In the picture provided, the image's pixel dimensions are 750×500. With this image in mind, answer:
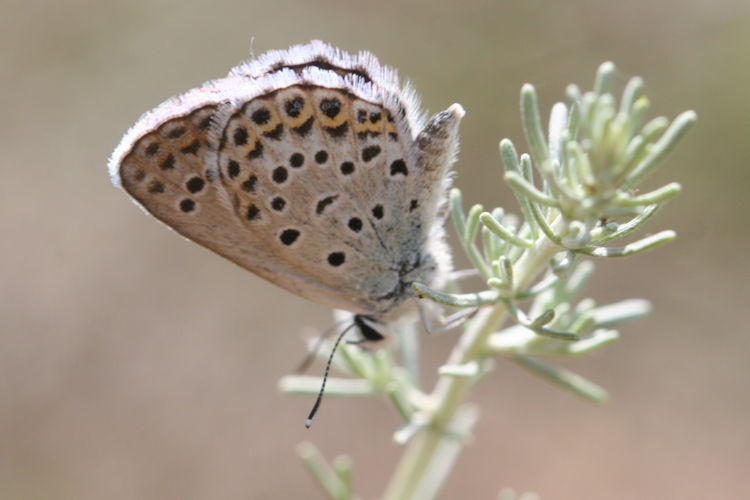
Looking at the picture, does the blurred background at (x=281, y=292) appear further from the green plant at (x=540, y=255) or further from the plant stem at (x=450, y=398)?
the plant stem at (x=450, y=398)

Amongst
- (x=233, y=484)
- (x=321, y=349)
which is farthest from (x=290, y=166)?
(x=233, y=484)

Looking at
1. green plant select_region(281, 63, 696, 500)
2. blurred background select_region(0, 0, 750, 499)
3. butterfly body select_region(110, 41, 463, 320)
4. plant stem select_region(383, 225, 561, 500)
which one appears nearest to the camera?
green plant select_region(281, 63, 696, 500)

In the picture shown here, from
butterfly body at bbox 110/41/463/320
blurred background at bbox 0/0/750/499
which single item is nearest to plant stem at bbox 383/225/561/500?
butterfly body at bbox 110/41/463/320

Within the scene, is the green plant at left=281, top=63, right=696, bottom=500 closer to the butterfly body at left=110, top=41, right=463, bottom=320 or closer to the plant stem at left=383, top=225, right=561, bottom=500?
the plant stem at left=383, top=225, right=561, bottom=500

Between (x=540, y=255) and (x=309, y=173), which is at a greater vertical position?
(x=309, y=173)

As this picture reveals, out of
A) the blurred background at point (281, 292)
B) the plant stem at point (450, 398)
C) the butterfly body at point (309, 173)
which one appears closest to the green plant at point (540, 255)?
the plant stem at point (450, 398)

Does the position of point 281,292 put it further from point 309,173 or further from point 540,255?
point 540,255

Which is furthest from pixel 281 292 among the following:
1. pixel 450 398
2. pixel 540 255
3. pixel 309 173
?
pixel 540 255
